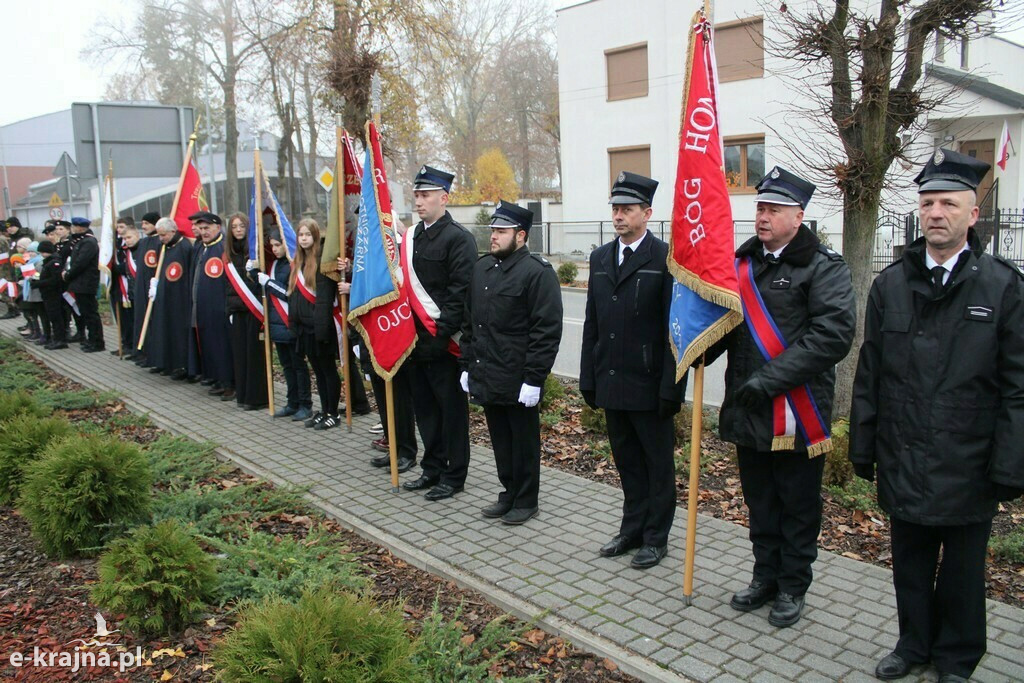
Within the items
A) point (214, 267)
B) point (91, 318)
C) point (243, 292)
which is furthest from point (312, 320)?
point (91, 318)

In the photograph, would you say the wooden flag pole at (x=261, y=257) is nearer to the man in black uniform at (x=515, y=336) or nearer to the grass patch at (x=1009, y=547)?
the man in black uniform at (x=515, y=336)

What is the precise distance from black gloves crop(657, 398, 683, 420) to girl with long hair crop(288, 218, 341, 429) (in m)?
4.21

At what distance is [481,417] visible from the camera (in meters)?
8.88

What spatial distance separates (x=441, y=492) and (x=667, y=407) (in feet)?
7.46

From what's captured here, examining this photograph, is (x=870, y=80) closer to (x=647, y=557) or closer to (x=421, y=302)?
(x=421, y=302)

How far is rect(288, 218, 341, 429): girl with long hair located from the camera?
8.34 m

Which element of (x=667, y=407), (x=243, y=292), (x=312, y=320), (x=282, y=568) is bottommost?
(x=282, y=568)

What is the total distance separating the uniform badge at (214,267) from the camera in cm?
1011

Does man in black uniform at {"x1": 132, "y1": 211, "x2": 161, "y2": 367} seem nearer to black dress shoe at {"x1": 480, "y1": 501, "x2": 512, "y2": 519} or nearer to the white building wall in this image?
black dress shoe at {"x1": 480, "y1": 501, "x2": 512, "y2": 519}

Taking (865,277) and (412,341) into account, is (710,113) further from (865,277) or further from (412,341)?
(865,277)

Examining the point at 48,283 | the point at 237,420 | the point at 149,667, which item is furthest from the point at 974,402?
the point at 48,283

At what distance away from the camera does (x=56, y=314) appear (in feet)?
47.0

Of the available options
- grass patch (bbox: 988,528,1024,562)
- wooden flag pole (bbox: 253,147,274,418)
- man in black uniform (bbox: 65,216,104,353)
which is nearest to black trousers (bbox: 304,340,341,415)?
wooden flag pole (bbox: 253,147,274,418)

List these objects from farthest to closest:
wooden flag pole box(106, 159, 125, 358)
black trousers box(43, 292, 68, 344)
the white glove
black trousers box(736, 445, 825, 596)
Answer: black trousers box(43, 292, 68, 344) → wooden flag pole box(106, 159, 125, 358) → the white glove → black trousers box(736, 445, 825, 596)
